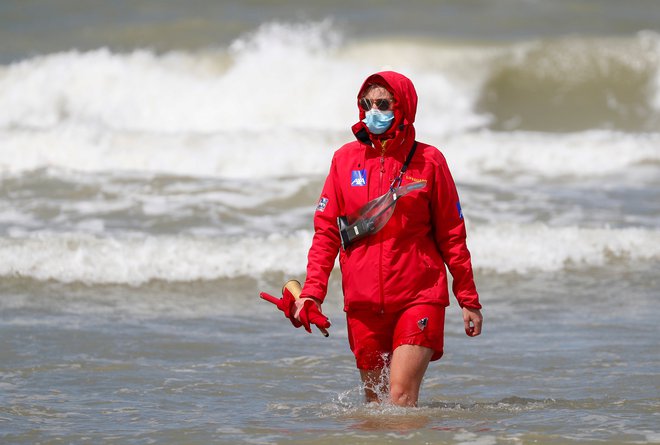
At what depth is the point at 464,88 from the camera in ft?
73.6

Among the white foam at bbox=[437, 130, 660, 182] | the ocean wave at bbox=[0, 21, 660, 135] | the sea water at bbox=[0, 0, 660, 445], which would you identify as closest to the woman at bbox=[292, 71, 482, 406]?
the sea water at bbox=[0, 0, 660, 445]

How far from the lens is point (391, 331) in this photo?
4988mm

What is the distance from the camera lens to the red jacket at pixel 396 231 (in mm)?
4855

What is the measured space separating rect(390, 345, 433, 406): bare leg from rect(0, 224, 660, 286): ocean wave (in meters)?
4.99

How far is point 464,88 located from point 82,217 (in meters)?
12.1

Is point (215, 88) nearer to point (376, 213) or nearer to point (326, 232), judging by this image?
point (326, 232)

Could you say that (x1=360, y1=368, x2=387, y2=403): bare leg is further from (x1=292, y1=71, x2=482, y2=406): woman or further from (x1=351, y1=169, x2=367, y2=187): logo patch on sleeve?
(x1=351, y1=169, x2=367, y2=187): logo patch on sleeve

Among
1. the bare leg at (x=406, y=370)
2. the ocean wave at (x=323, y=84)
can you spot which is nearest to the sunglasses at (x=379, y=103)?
the bare leg at (x=406, y=370)

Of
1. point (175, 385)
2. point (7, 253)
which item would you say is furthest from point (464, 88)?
point (175, 385)

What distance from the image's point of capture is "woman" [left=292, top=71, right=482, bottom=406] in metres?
4.86

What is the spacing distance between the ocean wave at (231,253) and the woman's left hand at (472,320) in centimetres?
506

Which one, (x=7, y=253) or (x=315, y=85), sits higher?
(x=315, y=85)

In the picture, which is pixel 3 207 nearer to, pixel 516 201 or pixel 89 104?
pixel 516 201

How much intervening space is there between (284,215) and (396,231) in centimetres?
732
